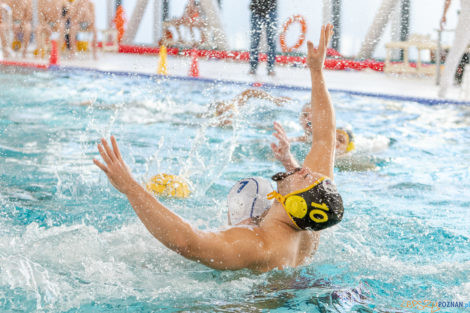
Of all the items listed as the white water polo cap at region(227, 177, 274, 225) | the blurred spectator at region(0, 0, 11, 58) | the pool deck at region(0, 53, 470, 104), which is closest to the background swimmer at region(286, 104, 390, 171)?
the white water polo cap at region(227, 177, 274, 225)

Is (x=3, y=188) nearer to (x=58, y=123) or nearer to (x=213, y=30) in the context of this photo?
(x=58, y=123)

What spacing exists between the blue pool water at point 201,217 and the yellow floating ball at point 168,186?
0.11 meters

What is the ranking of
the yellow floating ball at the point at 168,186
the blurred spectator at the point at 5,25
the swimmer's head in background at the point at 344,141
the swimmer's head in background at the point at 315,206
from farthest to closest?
the blurred spectator at the point at 5,25 → the swimmer's head in background at the point at 344,141 → the yellow floating ball at the point at 168,186 → the swimmer's head in background at the point at 315,206

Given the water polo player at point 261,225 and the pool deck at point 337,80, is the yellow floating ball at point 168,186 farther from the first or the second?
the pool deck at point 337,80

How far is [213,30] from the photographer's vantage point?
43.3 ft

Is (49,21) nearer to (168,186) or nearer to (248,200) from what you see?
(168,186)

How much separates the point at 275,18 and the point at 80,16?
429 centimetres

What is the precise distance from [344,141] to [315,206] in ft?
10.0

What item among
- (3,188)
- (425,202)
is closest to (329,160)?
(425,202)

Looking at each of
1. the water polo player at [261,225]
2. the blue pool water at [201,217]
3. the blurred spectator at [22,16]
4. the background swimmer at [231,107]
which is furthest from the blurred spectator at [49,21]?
the water polo player at [261,225]

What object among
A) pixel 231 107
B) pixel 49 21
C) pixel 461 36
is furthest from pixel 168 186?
pixel 49 21

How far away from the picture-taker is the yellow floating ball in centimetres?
370

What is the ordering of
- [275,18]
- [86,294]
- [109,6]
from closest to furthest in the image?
[86,294], [275,18], [109,6]

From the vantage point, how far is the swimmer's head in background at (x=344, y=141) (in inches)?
198
